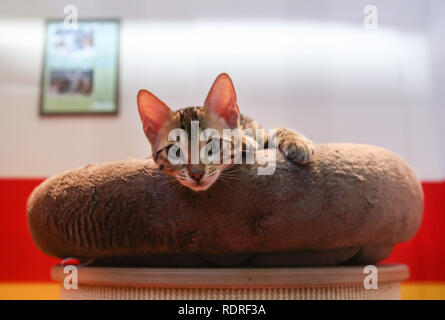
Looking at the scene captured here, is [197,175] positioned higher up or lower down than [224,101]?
lower down

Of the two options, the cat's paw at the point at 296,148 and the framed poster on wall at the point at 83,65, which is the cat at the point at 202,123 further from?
the framed poster on wall at the point at 83,65

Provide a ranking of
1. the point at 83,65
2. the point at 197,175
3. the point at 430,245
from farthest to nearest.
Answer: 1. the point at 430,245
2. the point at 83,65
3. the point at 197,175

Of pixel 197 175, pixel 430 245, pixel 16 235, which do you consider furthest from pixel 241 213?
pixel 16 235

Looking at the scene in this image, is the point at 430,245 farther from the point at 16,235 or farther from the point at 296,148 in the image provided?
the point at 16,235

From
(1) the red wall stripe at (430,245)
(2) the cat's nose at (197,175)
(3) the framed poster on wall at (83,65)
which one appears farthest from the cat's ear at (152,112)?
(1) the red wall stripe at (430,245)

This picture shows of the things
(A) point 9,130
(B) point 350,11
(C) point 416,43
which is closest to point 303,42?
(B) point 350,11
